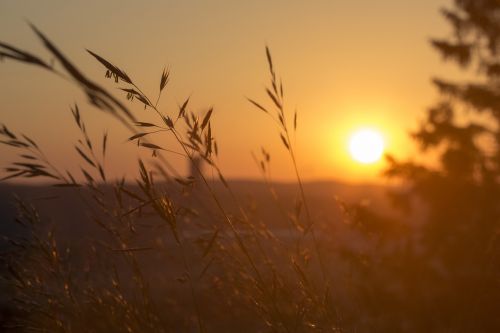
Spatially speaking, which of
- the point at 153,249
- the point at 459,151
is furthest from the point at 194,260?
the point at 459,151

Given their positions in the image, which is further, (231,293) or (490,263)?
(231,293)

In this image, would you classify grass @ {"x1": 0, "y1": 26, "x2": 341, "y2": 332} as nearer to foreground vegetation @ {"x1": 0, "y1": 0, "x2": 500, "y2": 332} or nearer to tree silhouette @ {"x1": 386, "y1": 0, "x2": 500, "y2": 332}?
foreground vegetation @ {"x1": 0, "y1": 0, "x2": 500, "y2": 332}

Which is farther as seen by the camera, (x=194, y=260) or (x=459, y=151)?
(x=459, y=151)

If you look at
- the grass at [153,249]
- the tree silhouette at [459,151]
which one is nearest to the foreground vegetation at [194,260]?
the grass at [153,249]

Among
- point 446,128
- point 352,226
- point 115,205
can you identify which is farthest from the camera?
point 446,128

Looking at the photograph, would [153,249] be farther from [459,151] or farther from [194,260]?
[459,151]

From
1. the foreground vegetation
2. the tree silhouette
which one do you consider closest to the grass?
the foreground vegetation

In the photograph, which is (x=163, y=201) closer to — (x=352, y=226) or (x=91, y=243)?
(x=352, y=226)

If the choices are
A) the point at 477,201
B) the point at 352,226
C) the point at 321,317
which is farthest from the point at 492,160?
the point at 321,317

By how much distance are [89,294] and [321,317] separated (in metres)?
1.12

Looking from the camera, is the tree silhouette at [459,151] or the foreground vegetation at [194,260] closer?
the foreground vegetation at [194,260]

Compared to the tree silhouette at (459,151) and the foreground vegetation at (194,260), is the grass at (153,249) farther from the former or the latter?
the tree silhouette at (459,151)

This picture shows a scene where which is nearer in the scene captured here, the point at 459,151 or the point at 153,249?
the point at 153,249

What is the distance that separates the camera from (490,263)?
2713 mm
